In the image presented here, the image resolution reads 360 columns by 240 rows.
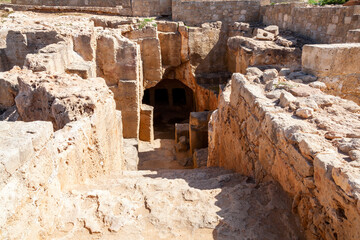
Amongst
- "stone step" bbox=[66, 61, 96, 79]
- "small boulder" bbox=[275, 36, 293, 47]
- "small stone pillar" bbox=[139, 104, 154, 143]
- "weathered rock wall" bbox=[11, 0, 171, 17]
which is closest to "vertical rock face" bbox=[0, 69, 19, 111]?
"stone step" bbox=[66, 61, 96, 79]

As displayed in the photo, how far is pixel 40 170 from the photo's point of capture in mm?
2102

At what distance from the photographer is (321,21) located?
6883 mm

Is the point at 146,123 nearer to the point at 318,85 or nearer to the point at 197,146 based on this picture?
the point at 197,146

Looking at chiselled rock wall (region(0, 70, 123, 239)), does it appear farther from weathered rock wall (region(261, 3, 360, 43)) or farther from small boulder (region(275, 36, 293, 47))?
weathered rock wall (region(261, 3, 360, 43))

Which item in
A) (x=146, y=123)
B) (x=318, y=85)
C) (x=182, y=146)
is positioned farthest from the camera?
(x=146, y=123)

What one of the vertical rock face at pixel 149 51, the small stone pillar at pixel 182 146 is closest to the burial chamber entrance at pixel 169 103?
the small stone pillar at pixel 182 146

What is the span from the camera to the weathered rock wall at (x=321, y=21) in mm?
6098

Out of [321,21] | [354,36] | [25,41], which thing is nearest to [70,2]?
[25,41]

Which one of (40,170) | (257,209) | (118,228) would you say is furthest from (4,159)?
(257,209)

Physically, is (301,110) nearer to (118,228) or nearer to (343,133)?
(343,133)

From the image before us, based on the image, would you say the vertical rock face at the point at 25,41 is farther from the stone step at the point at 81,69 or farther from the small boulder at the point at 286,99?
the small boulder at the point at 286,99

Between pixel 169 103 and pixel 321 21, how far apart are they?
8572mm

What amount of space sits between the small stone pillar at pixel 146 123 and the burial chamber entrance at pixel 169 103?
87.9 inches

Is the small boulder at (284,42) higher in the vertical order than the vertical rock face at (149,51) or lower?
higher
